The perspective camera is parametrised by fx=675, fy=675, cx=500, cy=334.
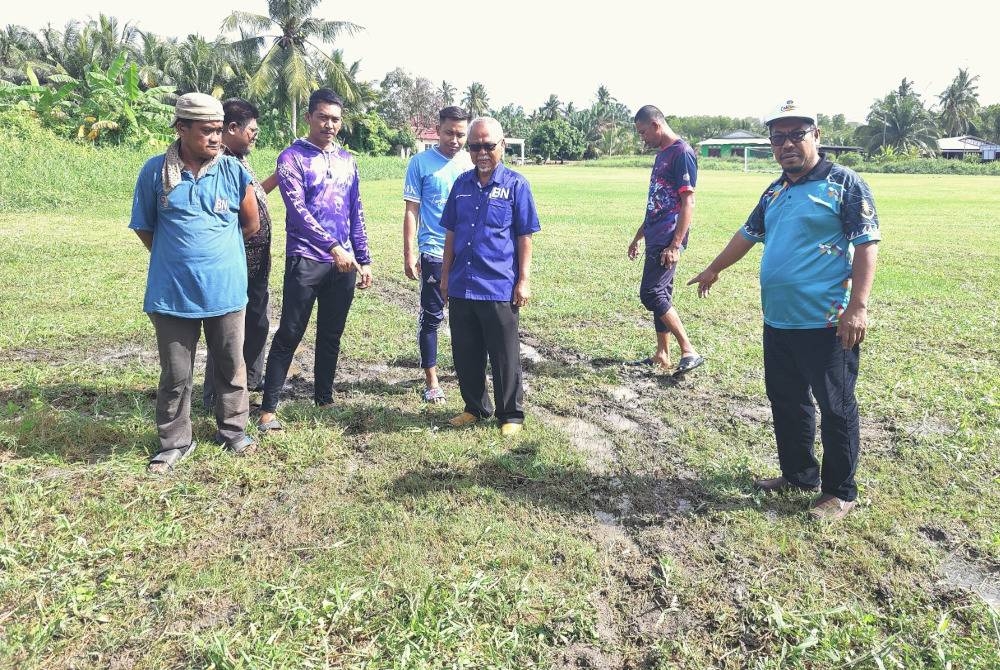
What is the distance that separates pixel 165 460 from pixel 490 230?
2.29 meters

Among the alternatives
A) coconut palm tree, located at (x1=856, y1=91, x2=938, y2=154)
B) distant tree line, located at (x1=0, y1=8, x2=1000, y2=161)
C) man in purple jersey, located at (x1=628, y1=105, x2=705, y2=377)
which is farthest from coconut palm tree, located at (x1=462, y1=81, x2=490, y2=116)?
man in purple jersey, located at (x1=628, y1=105, x2=705, y2=377)

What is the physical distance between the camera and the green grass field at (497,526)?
251 cm

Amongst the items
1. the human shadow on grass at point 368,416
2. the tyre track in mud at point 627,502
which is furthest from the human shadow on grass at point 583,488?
the human shadow on grass at point 368,416

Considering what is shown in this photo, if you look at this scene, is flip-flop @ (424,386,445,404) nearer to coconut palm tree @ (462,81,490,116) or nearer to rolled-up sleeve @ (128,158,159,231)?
rolled-up sleeve @ (128,158,159,231)

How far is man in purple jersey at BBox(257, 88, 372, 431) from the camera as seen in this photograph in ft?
13.9

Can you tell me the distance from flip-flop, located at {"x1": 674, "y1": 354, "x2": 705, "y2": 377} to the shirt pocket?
217 centimetres

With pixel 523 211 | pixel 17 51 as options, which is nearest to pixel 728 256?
pixel 523 211

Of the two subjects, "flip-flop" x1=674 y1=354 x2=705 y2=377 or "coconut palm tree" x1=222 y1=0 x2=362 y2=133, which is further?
"coconut palm tree" x1=222 y1=0 x2=362 y2=133

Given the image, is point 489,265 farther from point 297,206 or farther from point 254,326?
point 254,326

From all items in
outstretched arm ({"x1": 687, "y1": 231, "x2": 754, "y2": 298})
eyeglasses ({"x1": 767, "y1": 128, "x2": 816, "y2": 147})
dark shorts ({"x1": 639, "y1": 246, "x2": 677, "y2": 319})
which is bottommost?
dark shorts ({"x1": 639, "y1": 246, "x2": 677, "y2": 319})

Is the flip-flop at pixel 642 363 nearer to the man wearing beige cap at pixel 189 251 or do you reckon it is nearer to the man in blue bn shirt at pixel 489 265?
the man in blue bn shirt at pixel 489 265

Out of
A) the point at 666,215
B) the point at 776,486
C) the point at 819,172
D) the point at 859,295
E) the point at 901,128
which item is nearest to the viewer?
the point at 859,295

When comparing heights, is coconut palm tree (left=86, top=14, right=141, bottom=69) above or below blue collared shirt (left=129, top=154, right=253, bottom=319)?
above

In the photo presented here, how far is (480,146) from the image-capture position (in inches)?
160
